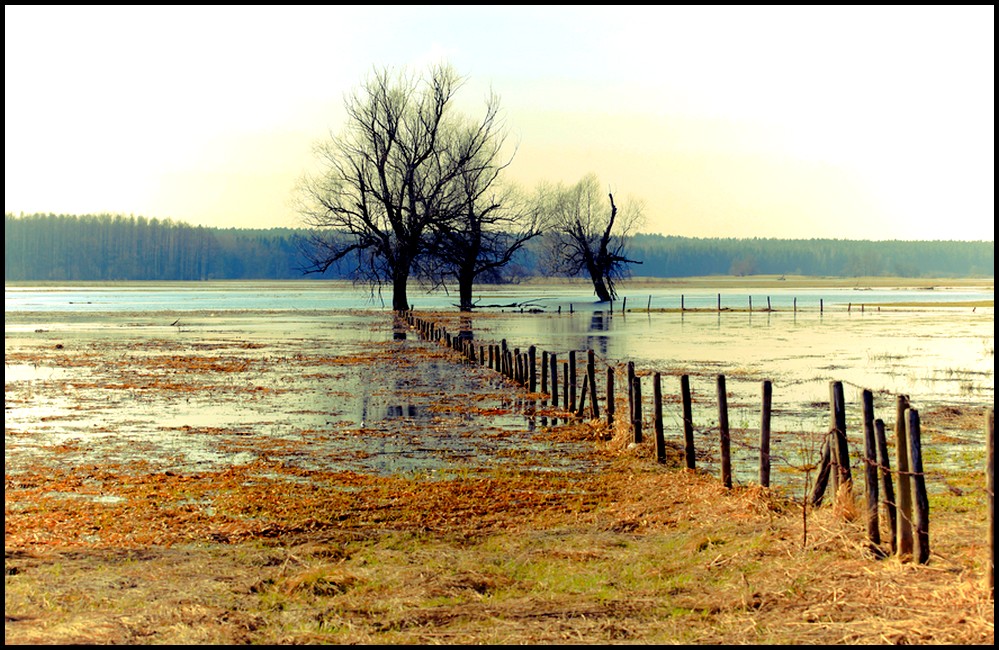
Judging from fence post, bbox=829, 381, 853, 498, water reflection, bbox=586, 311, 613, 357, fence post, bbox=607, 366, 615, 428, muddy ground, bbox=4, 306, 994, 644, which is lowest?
water reflection, bbox=586, 311, 613, 357

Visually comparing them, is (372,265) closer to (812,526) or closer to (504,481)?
(504,481)

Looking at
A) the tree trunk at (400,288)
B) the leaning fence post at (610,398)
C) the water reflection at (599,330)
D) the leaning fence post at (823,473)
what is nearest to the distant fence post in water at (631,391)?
the leaning fence post at (610,398)

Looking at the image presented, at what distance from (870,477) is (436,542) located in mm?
4351

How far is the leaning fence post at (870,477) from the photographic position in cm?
975

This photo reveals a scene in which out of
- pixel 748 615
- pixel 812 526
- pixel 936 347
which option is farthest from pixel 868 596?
pixel 936 347

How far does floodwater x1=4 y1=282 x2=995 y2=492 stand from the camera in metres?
17.1

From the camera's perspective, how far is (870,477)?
10.0 meters

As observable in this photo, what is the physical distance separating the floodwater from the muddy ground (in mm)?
166

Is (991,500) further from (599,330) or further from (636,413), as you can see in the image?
(599,330)

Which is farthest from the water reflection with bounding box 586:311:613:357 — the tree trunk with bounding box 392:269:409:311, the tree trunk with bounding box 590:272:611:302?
the tree trunk with bounding box 590:272:611:302

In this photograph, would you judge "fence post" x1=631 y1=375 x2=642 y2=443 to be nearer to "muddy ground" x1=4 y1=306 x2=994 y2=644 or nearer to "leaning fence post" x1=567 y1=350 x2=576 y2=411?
"muddy ground" x1=4 y1=306 x2=994 y2=644

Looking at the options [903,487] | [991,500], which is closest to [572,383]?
[903,487]

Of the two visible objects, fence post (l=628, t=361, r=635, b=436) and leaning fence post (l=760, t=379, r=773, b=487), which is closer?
leaning fence post (l=760, t=379, r=773, b=487)

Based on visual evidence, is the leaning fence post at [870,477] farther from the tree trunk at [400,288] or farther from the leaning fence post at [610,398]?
the tree trunk at [400,288]
